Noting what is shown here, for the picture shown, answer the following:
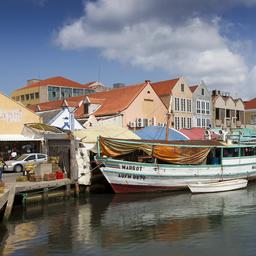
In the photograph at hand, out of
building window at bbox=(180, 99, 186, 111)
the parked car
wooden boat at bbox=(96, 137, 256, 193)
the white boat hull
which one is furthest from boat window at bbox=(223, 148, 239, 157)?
building window at bbox=(180, 99, 186, 111)

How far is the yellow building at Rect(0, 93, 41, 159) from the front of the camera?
4262 centimetres

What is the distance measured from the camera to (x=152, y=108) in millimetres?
62094

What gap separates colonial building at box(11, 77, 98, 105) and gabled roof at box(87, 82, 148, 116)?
26019 millimetres

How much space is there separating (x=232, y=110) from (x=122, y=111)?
31703 millimetres

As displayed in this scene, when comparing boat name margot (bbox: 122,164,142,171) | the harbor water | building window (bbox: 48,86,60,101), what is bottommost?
the harbor water

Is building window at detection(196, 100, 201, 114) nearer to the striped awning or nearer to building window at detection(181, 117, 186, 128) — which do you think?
building window at detection(181, 117, 186, 128)

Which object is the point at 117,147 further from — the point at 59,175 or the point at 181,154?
the point at 181,154

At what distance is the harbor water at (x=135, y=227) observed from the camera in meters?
18.5

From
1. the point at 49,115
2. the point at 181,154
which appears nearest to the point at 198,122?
the point at 49,115

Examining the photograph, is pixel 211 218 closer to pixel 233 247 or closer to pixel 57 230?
pixel 233 247

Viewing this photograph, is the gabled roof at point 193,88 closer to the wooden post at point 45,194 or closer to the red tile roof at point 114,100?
the red tile roof at point 114,100

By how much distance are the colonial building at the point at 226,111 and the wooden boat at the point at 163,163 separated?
38873mm

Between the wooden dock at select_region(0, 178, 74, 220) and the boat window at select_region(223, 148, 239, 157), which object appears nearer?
the wooden dock at select_region(0, 178, 74, 220)

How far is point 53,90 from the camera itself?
89312mm
